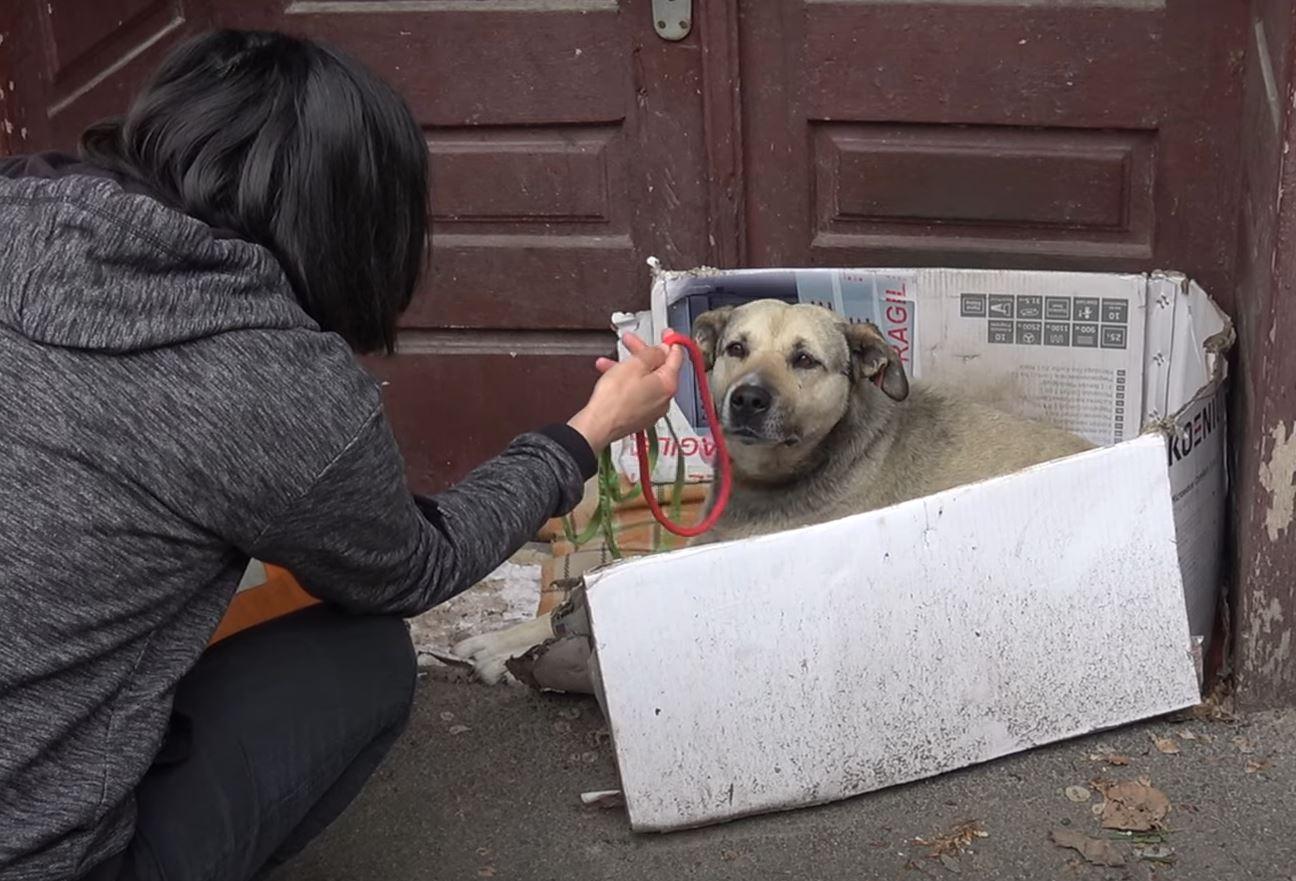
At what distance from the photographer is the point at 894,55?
4148mm

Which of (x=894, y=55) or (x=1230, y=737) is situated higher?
(x=894, y=55)

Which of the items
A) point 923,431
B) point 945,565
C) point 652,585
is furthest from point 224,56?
point 923,431

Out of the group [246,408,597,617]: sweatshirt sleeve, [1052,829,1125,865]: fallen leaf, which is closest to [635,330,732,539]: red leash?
[246,408,597,617]: sweatshirt sleeve

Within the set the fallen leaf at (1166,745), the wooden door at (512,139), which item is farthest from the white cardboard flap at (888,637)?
the wooden door at (512,139)

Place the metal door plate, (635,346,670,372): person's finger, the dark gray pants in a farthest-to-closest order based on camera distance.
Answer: the metal door plate < (635,346,670,372): person's finger < the dark gray pants

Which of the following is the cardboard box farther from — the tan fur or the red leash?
the tan fur

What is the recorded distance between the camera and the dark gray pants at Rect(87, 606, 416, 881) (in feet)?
7.74

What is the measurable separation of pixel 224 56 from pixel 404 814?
1821 mm

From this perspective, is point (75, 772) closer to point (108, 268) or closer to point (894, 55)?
point (108, 268)

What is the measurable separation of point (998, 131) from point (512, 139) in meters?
1.36

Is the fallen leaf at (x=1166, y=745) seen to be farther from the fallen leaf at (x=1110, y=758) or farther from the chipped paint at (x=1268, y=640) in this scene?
the chipped paint at (x=1268, y=640)

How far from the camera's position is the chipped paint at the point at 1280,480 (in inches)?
133

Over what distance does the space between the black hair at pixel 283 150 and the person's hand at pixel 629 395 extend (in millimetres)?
530

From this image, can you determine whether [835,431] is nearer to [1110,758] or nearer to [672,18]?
[1110,758]
